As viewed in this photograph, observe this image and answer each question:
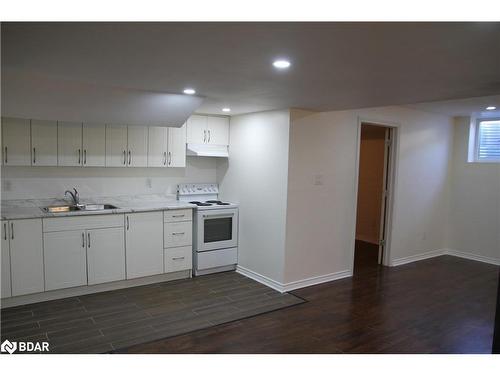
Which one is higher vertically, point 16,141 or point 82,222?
point 16,141

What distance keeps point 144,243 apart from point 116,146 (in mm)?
1250

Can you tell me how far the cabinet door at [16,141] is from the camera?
12.7ft

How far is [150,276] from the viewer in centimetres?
452

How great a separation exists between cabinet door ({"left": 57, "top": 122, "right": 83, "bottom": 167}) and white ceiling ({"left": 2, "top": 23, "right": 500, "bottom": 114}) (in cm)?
141

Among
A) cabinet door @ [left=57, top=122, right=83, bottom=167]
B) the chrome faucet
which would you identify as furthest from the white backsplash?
cabinet door @ [left=57, top=122, right=83, bottom=167]

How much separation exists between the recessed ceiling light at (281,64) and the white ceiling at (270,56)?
52 millimetres

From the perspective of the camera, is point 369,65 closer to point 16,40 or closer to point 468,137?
point 16,40

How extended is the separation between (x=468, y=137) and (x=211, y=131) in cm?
433

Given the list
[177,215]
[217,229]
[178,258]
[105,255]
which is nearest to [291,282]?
[217,229]

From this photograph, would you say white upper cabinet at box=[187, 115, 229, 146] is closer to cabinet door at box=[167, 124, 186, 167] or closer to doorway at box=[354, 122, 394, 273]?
cabinet door at box=[167, 124, 186, 167]

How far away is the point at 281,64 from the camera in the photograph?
236 cm

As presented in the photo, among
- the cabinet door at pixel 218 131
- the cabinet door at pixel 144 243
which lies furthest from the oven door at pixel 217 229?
the cabinet door at pixel 218 131

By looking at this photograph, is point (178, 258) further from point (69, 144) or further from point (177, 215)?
point (69, 144)

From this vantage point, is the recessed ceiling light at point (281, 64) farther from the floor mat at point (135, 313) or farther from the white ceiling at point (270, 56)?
the floor mat at point (135, 313)
